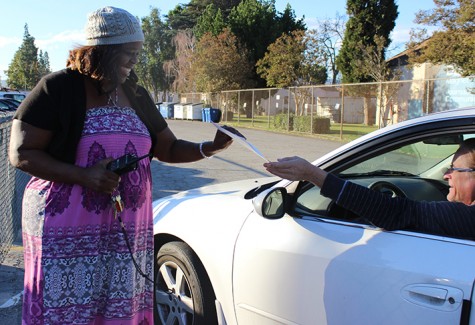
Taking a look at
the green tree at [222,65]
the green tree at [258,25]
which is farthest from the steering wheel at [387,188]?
the green tree at [258,25]

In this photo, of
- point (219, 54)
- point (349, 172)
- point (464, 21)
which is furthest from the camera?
point (219, 54)

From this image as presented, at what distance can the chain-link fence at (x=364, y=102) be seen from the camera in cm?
1705

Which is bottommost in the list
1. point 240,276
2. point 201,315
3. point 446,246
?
point 201,315

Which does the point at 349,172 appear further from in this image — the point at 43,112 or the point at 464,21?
the point at 464,21

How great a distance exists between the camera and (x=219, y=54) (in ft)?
123

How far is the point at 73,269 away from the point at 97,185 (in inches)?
15.2

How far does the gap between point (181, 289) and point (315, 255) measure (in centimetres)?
106

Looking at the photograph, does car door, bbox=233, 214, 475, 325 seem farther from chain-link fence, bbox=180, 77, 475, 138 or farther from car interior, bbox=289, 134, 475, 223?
chain-link fence, bbox=180, 77, 475, 138

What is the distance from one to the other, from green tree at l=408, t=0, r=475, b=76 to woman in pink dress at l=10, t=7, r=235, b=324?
18257 millimetres

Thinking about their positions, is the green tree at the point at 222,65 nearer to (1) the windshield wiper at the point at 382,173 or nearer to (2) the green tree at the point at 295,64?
(2) the green tree at the point at 295,64

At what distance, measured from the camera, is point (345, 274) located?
200 centimetres

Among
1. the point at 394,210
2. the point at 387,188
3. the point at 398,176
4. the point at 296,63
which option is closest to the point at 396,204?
the point at 394,210

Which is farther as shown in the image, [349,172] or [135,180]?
[349,172]

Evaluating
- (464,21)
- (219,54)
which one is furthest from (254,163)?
(219,54)
